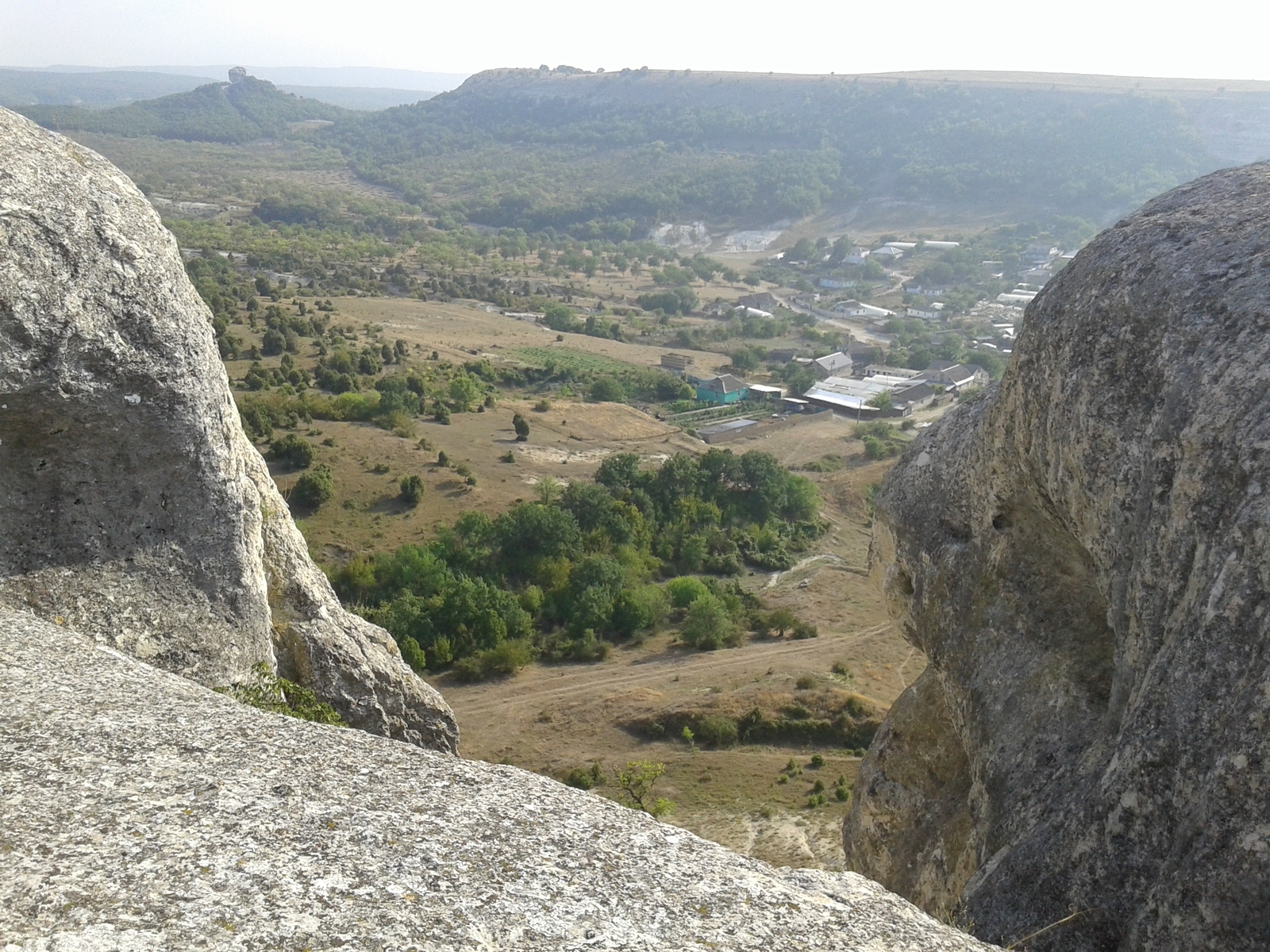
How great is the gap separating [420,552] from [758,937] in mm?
32313

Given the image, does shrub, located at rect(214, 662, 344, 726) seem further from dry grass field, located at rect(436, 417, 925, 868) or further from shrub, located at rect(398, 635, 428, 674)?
shrub, located at rect(398, 635, 428, 674)

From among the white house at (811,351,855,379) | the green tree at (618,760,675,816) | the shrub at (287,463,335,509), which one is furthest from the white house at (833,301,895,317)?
the green tree at (618,760,675,816)

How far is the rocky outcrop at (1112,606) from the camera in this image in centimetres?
654

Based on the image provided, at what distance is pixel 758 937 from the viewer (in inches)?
241

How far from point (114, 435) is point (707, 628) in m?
25.7

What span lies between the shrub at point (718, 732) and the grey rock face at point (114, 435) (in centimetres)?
1656

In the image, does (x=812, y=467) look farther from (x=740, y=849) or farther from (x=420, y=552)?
(x=740, y=849)

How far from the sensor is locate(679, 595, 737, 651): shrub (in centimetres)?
3481

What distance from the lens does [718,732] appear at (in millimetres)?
27109

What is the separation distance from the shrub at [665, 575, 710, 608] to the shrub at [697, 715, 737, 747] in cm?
1086

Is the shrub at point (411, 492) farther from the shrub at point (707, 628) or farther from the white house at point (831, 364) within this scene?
the white house at point (831, 364)

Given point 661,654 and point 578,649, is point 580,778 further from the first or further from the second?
point 661,654

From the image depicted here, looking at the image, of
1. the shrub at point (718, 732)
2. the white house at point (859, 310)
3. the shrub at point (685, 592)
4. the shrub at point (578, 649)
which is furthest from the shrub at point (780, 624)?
the white house at point (859, 310)

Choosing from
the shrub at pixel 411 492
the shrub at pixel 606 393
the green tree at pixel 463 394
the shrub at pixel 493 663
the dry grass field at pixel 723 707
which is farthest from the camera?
the shrub at pixel 606 393
